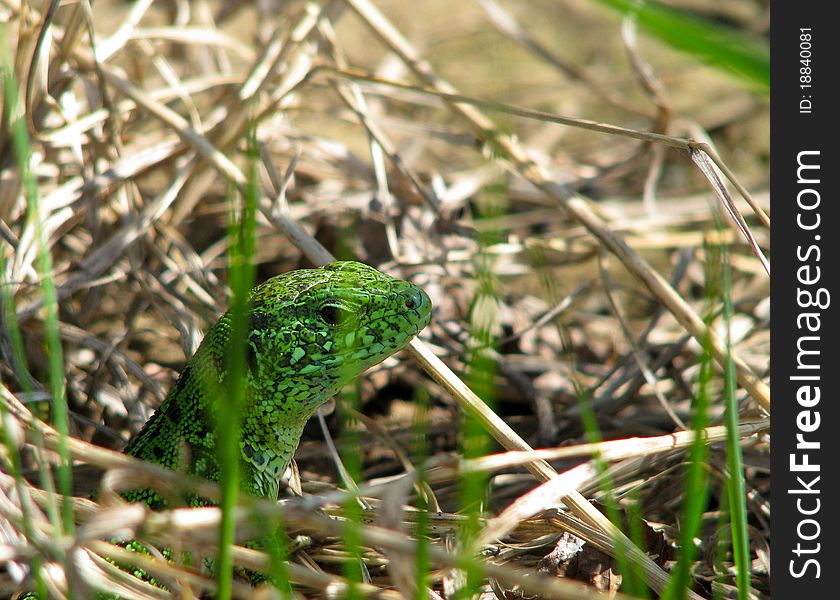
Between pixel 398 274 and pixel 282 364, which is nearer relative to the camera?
pixel 282 364

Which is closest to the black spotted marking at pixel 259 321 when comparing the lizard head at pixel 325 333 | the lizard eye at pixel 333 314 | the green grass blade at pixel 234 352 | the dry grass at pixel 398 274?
the lizard head at pixel 325 333

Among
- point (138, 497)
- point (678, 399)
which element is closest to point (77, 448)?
point (138, 497)

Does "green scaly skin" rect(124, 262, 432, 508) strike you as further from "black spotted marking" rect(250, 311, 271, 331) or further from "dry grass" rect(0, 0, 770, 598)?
"dry grass" rect(0, 0, 770, 598)

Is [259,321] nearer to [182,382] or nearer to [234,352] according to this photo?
[182,382]

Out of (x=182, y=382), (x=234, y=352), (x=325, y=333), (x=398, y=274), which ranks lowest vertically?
(x=234, y=352)

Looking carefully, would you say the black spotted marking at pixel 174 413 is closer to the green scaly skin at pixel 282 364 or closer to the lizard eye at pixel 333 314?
the green scaly skin at pixel 282 364
